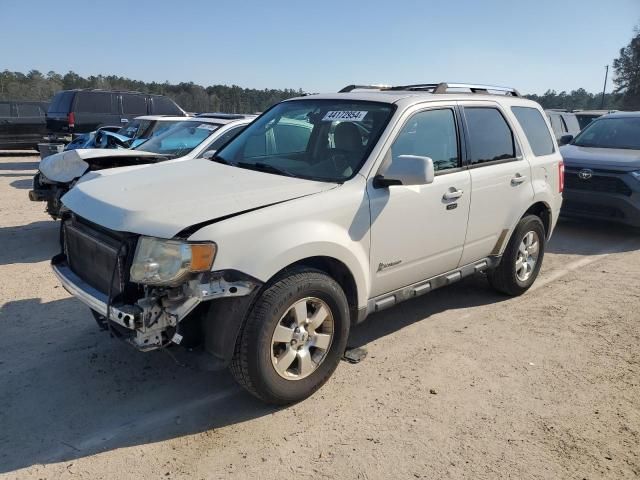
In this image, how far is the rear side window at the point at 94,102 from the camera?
1622cm

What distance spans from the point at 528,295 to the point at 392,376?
240 centimetres

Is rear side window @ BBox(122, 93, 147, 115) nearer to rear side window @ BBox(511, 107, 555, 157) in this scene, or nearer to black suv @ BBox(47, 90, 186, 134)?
black suv @ BBox(47, 90, 186, 134)

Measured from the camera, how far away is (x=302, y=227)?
321 centimetres

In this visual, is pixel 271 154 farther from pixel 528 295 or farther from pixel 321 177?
pixel 528 295

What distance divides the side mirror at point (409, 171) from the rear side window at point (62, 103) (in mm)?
15188

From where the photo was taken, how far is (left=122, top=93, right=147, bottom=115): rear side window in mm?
16859

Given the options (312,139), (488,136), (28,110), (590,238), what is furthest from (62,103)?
(488,136)

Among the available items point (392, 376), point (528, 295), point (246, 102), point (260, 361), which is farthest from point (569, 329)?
point (246, 102)

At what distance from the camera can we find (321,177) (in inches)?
→ 145

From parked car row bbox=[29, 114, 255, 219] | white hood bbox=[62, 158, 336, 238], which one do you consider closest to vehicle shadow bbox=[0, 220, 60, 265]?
parked car row bbox=[29, 114, 255, 219]

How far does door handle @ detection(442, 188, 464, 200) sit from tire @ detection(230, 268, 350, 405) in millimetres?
1284

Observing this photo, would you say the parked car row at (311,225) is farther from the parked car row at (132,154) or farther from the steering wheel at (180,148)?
the steering wheel at (180,148)

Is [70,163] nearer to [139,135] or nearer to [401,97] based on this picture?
[139,135]

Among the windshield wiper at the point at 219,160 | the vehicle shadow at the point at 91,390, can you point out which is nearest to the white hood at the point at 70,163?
the vehicle shadow at the point at 91,390
